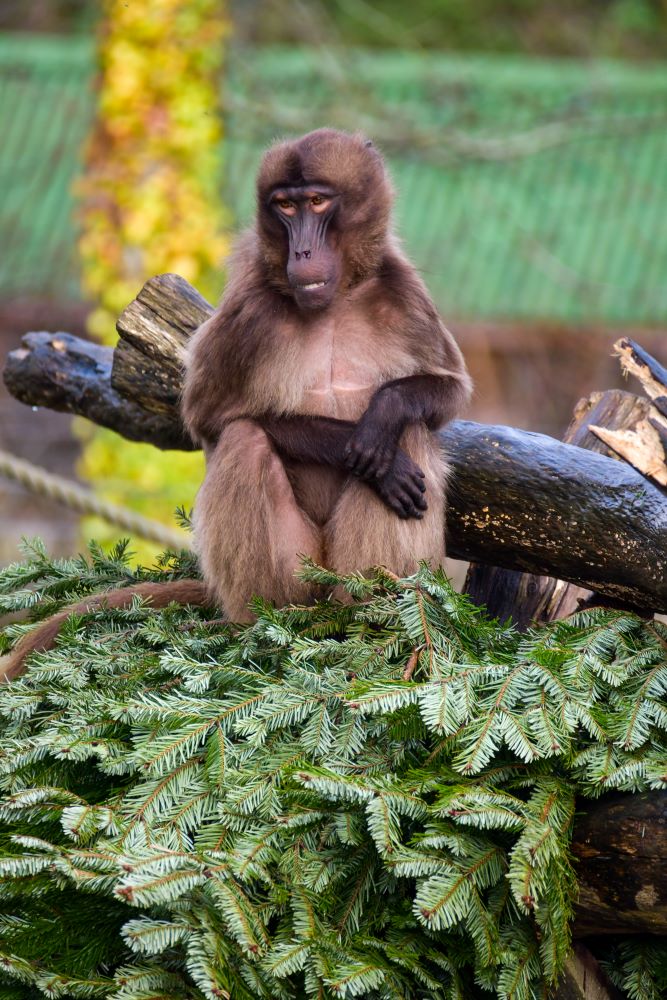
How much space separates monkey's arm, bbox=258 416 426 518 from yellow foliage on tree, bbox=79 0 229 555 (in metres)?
3.69

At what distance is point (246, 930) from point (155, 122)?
20.1 ft

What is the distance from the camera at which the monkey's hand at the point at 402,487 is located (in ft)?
12.2

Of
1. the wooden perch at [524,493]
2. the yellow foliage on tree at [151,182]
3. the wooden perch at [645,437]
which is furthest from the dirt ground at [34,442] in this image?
the wooden perch at [645,437]

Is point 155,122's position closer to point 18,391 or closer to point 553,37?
point 18,391

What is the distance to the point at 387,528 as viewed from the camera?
3752 millimetres

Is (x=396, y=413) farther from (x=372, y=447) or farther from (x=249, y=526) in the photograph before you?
(x=249, y=526)

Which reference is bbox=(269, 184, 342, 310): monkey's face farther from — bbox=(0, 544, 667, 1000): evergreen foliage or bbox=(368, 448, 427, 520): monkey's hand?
bbox=(0, 544, 667, 1000): evergreen foliage

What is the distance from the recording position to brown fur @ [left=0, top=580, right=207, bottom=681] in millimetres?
3732

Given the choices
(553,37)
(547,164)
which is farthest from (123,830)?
(553,37)

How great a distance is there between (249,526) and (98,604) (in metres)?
0.63

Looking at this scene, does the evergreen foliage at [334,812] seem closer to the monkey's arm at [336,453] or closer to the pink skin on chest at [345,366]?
the monkey's arm at [336,453]

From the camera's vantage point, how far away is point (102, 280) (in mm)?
7625

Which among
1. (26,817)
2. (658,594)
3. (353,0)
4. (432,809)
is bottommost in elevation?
(26,817)

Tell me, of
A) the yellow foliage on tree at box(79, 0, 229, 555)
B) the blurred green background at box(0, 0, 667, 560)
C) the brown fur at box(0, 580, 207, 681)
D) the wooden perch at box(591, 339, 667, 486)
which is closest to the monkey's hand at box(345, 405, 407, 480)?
the wooden perch at box(591, 339, 667, 486)
